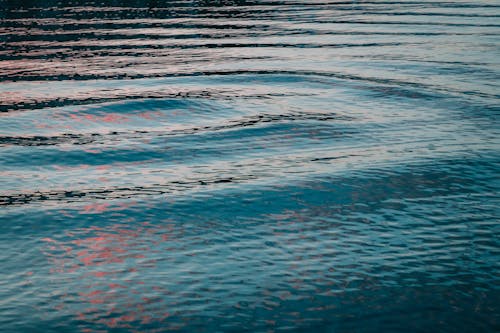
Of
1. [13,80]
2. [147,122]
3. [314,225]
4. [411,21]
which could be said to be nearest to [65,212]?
[314,225]

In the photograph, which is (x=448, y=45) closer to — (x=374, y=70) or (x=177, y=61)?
(x=374, y=70)

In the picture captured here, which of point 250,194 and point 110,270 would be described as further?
point 250,194

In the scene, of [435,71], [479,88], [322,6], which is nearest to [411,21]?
[322,6]

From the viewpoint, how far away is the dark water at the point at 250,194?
15.3 feet

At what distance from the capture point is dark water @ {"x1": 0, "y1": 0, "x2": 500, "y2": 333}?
4652 mm

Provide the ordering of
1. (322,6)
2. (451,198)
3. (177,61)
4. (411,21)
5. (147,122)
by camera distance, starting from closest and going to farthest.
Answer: (451,198), (147,122), (177,61), (411,21), (322,6)

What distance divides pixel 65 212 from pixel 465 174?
4.06m

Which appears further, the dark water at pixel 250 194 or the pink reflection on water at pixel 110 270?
the dark water at pixel 250 194

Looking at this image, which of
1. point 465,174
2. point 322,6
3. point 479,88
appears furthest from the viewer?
point 322,6

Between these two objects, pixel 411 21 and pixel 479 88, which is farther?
pixel 411 21

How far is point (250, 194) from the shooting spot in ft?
22.6

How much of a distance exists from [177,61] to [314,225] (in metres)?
9.89

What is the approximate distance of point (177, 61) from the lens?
1530 cm

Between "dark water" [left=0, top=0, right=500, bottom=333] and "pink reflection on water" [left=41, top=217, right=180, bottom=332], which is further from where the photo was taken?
"dark water" [left=0, top=0, right=500, bottom=333]
